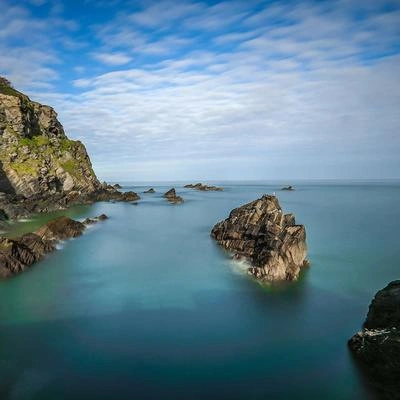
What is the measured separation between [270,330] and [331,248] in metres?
24.1

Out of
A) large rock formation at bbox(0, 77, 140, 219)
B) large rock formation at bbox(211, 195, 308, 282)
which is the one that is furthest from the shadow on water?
large rock formation at bbox(0, 77, 140, 219)

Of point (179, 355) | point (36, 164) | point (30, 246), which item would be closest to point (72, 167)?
point (36, 164)

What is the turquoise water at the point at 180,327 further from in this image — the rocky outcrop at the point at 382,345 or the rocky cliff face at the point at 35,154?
the rocky cliff face at the point at 35,154

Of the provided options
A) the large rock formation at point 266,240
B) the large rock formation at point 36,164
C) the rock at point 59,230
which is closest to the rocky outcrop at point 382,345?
the large rock formation at point 266,240

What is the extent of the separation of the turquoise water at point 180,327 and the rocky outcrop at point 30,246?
4.61 ft

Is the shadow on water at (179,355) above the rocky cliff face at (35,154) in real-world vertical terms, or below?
below

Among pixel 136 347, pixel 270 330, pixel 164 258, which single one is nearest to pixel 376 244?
pixel 164 258

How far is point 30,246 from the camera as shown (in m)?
33.9

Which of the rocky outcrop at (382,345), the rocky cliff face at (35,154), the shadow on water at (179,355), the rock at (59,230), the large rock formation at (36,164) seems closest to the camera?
the rocky outcrop at (382,345)

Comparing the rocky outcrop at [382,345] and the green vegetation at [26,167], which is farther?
the green vegetation at [26,167]

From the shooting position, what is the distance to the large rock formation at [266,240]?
2798 centimetres

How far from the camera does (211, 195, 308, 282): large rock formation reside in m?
28.0

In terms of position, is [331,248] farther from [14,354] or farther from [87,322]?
[14,354]

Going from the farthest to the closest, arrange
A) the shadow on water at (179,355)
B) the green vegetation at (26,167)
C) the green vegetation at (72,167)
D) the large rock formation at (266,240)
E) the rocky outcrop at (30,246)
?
the green vegetation at (72,167)
the green vegetation at (26,167)
the rocky outcrop at (30,246)
the large rock formation at (266,240)
the shadow on water at (179,355)
